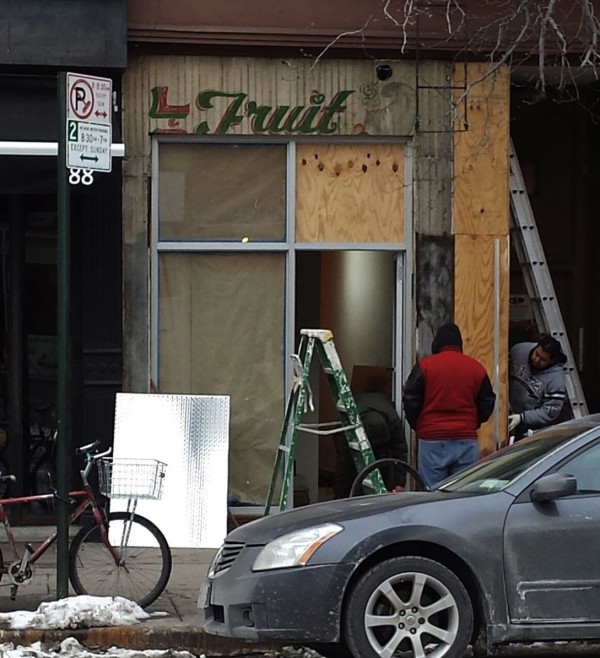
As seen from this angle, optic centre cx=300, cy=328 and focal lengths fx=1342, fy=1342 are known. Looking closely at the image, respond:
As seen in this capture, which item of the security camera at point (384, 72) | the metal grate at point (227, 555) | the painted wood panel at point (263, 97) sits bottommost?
the metal grate at point (227, 555)

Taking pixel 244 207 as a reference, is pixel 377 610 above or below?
below

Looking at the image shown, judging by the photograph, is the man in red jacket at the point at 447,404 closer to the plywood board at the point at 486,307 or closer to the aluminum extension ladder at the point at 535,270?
the plywood board at the point at 486,307

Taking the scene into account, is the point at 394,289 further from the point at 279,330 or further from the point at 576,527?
the point at 576,527

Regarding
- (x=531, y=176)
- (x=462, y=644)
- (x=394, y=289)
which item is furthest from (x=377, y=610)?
(x=531, y=176)

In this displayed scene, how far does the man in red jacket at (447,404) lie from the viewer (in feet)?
36.1

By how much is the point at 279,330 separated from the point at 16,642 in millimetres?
4541

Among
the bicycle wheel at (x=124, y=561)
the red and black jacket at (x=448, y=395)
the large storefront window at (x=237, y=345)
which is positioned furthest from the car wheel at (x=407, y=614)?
the large storefront window at (x=237, y=345)

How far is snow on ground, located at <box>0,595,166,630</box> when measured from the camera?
8.20 metres

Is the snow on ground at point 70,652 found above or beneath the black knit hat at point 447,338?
beneath

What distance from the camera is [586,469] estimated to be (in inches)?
293

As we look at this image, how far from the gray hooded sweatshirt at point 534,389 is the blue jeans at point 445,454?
98cm

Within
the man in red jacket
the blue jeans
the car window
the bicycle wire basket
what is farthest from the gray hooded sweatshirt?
the car window

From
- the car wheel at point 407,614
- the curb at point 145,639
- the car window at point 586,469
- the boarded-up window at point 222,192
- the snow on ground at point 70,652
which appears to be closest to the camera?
the car wheel at point 407,614

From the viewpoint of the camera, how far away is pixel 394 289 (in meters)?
12.2
